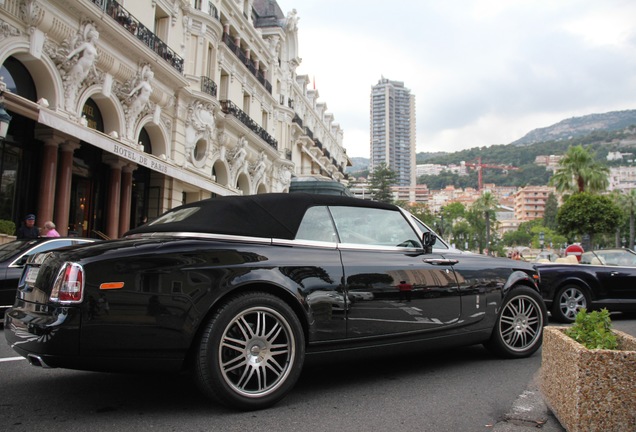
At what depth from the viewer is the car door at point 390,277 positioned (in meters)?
3.56

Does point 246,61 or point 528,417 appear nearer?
point 528,417

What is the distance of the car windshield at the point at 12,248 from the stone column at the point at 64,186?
701cm

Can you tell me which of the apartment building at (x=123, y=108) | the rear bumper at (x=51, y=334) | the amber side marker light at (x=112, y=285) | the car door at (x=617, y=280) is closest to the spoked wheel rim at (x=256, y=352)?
the amber side marker light at (x=112, y=285)

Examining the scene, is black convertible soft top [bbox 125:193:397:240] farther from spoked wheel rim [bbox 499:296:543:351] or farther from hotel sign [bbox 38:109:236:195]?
hotel sign [bbox 38:109:236:195]

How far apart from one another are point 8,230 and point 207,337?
10.7 metres

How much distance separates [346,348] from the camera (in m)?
3.45

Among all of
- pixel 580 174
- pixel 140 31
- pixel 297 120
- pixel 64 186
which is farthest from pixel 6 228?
pixel 580 174

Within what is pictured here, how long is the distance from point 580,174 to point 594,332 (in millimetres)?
45152

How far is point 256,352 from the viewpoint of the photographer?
3084 millimetres

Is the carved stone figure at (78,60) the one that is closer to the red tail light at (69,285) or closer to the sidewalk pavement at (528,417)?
the red tail light at (69,285)

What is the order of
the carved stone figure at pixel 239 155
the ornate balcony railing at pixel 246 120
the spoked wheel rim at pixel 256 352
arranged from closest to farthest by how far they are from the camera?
the spoked wheel rim at pixel 256 352
the ornate balcony railing at pixel 246 120
the carved stone figure at pixel 239 155

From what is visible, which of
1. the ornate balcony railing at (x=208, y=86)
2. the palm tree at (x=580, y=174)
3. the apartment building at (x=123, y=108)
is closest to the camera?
the apartment building at (x=123, y=108)

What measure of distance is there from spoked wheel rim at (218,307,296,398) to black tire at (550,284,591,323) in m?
5.88

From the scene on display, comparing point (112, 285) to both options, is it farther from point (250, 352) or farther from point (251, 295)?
point (250, 352)
